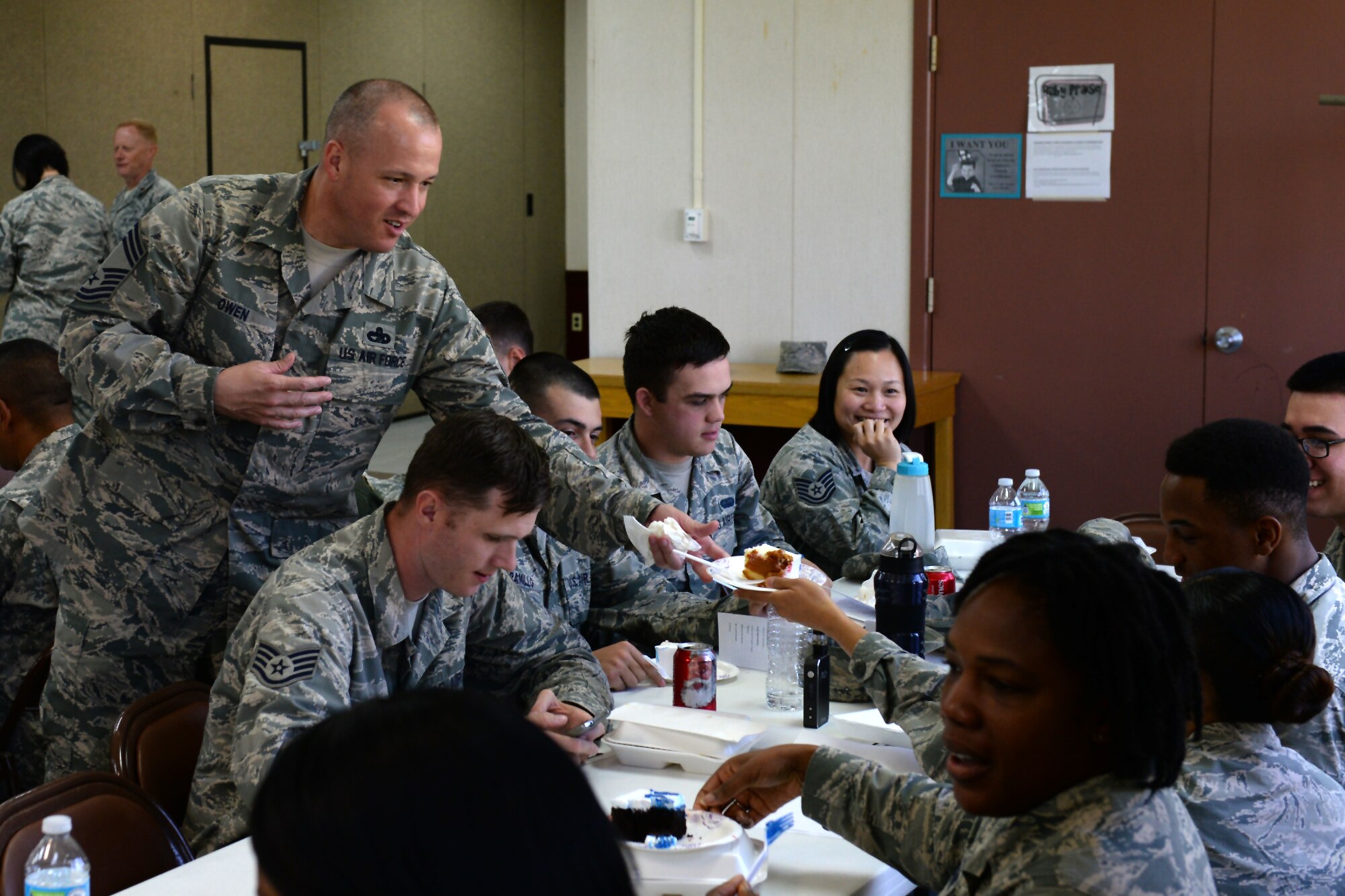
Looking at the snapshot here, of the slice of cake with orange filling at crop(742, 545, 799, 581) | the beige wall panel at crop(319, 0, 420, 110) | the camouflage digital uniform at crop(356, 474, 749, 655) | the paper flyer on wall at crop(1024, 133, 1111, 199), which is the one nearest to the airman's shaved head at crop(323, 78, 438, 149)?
the camouflage digital uniform at crop(356, 474, 749, 655)

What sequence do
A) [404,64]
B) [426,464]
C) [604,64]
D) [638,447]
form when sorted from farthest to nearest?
[404,64] → [604,64] → [638,447] → [426,464]

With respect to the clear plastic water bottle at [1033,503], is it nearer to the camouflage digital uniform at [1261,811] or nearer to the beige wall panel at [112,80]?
the camouflage digital uniform at [1261,811]

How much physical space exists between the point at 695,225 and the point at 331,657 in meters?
3.82

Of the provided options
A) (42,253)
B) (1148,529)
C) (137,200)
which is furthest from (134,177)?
(1148,529)

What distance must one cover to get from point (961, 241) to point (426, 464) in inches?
140

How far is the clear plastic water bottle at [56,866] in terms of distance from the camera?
165 cm

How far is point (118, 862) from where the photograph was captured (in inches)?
72.6

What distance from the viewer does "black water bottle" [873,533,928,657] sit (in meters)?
2.61

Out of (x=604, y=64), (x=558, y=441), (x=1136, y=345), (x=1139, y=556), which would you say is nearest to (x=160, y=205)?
(x=558, y=441)

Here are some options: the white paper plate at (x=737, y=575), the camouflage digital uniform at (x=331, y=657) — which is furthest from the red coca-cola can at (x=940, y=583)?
the camouflage digital uniform at (x=331, y=657)

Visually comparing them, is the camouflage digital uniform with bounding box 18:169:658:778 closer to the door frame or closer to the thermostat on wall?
the thermostat on wall

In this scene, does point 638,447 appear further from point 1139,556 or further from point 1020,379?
point 1020,379

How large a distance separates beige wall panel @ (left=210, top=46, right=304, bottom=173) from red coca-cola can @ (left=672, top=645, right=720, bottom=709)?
6.54 meters

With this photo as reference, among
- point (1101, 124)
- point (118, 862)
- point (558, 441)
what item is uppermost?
point (1101, 124)
